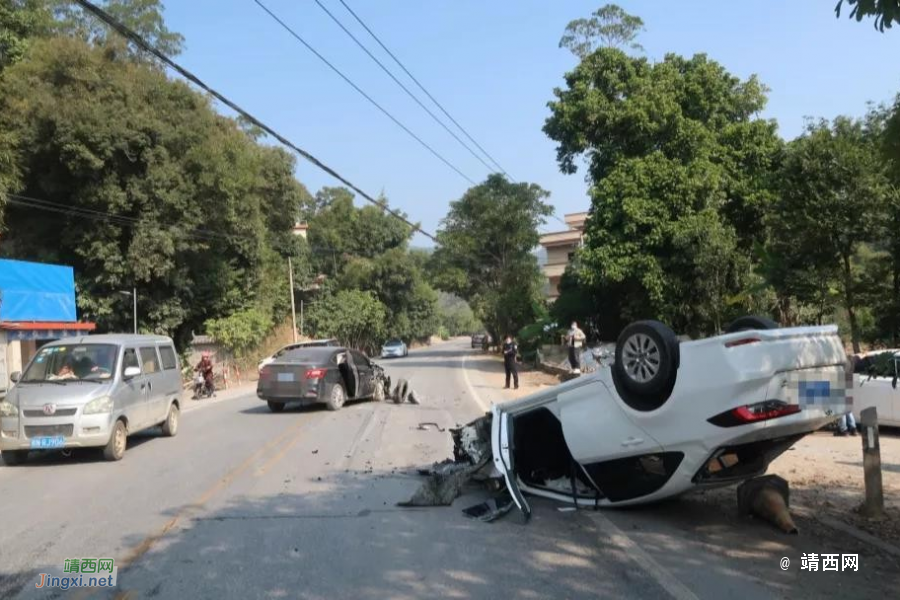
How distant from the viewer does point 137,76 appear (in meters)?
31.2

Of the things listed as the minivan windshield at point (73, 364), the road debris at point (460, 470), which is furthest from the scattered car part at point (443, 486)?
the minivan windshield at point (73, 364)

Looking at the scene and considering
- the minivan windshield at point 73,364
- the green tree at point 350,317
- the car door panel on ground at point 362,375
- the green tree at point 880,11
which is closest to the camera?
the green tree at point 880,11

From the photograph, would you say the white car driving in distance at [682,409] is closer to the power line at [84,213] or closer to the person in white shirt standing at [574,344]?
the person in white shirt standing at [574,344]

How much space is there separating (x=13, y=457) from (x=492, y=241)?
4217 centimetres

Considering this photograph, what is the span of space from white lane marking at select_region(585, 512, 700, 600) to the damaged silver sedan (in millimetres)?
352

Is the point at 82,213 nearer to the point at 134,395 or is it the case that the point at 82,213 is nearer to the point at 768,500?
the point at 134,395

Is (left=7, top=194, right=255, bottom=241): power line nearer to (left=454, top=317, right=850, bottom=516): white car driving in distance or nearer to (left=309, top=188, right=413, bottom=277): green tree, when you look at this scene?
(left=454, top=317, right=850, bottom=516): white car driving in distance

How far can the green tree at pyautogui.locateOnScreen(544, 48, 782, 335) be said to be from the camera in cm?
2372

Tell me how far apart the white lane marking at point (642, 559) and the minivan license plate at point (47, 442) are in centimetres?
741

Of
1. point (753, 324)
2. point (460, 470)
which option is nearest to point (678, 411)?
point (753, 324)

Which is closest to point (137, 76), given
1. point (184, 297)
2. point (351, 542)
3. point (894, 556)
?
point (184, 297)

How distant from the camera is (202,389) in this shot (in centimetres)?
2516

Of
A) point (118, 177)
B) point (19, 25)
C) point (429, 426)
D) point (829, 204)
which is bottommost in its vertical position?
point (429, 426)

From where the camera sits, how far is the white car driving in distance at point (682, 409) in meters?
5.62
